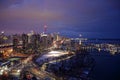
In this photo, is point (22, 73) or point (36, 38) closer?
point (22, 73)

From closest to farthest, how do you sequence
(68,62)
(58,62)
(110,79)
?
(110,79) < (58,62) < (68,62)

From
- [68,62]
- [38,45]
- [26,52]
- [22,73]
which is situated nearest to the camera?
[22,73]

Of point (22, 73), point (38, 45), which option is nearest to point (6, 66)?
point (22, 73)

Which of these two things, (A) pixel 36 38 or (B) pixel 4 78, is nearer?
(B) pixel 4 78

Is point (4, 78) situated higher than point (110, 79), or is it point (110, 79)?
point (4, 78)

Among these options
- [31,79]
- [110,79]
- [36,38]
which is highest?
[36,38]

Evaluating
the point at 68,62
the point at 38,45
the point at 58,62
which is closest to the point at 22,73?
the point at 58,62

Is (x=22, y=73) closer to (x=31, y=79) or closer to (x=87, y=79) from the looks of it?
(x=31, y=79)

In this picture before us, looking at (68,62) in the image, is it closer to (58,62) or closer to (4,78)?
(58,62)

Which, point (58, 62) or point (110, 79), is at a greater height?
point (58, 62)
